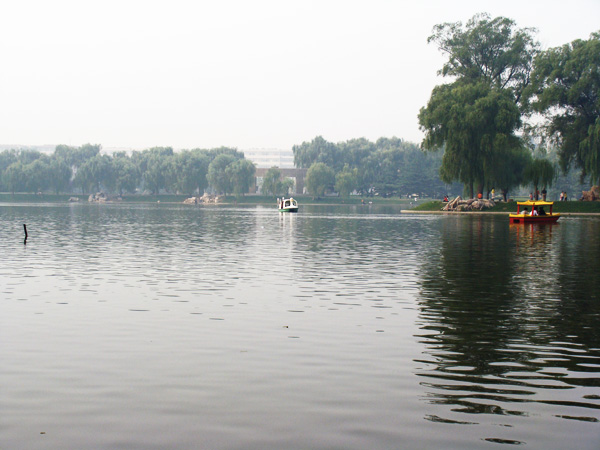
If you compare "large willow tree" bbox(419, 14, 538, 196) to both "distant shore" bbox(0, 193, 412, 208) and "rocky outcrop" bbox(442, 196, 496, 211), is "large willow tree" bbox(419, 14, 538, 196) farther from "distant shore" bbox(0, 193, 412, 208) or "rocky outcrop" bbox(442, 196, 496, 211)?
"distant shore" bbox(0, 193, 412, 208)

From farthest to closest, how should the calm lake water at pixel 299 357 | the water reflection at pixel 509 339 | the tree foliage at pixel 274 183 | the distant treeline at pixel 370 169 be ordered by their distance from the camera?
the tree foliage at pixel 274 183, the distant treeline at pixel 370 169, the water reflection at pixel 509 339, the calm lake water at pixel 299 357

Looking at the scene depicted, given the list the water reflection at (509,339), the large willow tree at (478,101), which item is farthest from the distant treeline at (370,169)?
the water reflection at (509,339)

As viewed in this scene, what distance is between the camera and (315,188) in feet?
561

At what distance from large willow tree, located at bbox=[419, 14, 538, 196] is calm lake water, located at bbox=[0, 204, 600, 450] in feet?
199

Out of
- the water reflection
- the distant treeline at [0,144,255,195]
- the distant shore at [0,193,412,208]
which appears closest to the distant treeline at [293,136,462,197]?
the distant shore at [0,193,412,208]

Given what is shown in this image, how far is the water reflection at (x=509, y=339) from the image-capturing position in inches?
358

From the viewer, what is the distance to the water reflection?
9.09 metres

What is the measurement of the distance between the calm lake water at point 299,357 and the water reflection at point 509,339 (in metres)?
0.05

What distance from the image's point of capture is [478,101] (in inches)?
3332

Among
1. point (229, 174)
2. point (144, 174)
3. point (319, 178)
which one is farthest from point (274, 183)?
point (144, 174)

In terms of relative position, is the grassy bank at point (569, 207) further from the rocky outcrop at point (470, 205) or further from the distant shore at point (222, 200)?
the distant shore at point (222, 200)

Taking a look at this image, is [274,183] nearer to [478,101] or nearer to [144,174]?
[144,174]

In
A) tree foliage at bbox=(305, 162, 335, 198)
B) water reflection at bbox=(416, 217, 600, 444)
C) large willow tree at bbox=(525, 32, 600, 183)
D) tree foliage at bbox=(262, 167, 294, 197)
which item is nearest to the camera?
water reflection at bbox=(416, 217, 600, 444)

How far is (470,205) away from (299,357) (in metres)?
81.0
